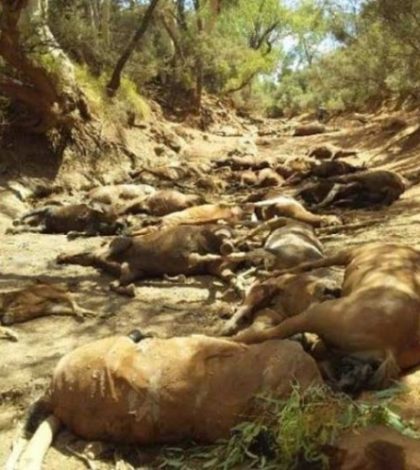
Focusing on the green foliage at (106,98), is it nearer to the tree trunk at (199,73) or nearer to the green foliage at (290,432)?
the tree trunk at (199,73)

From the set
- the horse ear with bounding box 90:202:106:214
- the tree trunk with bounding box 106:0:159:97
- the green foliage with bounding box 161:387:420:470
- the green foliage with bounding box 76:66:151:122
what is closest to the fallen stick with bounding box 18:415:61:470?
the green foliage with bounding box 161:387:420:470

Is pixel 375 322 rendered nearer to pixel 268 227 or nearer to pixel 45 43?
pixel 268 227

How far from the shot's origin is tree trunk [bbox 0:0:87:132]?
10841 millimetres

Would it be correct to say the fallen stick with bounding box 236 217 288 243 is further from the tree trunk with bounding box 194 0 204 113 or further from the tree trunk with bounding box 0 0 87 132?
the tree trunk with bounding box 194 0 204 113

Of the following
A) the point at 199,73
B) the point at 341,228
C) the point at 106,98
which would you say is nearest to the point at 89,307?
the point at 341,228

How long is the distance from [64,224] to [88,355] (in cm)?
635

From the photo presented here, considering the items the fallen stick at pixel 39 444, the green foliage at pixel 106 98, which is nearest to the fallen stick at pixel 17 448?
the fallen stick at pixel 39 444

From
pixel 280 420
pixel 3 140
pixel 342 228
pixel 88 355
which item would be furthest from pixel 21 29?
pixel 280 420

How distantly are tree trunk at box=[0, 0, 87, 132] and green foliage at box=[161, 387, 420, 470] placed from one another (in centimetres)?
791

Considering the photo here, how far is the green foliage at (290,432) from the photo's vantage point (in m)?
3.01

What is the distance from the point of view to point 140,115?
58.9ft

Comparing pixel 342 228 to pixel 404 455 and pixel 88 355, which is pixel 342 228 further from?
pixel 404 455

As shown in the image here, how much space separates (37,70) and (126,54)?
380 cm

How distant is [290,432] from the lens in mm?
3104
